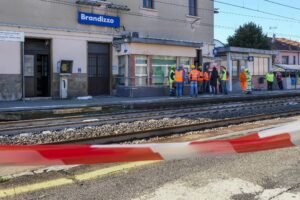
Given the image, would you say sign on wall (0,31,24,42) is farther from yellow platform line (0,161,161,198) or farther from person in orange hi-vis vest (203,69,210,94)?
yellow platform line (0,161,161,198)

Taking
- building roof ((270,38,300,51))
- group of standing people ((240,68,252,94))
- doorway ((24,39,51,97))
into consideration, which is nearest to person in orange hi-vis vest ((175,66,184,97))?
group of standing people ((240,68,252,94))

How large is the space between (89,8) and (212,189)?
802 inches

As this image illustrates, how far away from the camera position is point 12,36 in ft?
66.0

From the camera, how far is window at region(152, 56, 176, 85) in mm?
25344

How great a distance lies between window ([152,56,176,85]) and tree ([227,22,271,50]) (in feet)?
113

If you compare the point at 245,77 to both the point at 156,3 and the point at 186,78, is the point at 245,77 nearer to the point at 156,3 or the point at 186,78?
the point at 186,78

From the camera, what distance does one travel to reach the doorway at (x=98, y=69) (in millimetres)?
24156

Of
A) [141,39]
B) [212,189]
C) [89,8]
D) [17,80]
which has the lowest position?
[212,189]

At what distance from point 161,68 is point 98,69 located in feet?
13.4

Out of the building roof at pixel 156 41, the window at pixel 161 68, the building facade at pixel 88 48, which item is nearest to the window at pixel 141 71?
the building facade at pixel 88 48

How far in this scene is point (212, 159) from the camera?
6.09 meters

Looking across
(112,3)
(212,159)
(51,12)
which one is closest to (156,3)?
(112,3)

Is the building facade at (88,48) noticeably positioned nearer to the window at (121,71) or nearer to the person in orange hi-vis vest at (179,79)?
the window at (121,71)

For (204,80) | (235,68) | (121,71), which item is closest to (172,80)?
(121,71)
